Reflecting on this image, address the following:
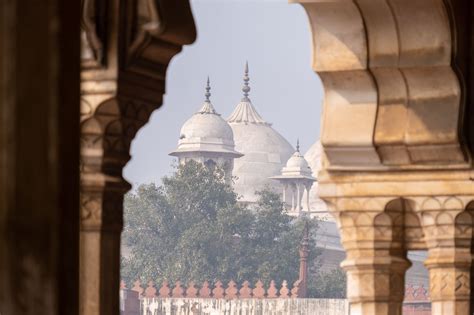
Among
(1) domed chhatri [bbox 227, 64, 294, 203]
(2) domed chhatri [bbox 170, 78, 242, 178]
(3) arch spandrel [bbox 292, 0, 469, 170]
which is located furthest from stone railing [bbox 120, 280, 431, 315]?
(3) arch spandrel [bbox 292, 0, 469, 170]

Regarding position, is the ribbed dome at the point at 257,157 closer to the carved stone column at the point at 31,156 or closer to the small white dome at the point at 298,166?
the small white dome at the point at 298,166

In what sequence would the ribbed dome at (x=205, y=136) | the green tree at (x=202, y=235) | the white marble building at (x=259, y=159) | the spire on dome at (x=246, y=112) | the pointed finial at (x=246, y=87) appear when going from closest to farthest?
the green tree at (x=202, y=235), the white marble building at (x=259, y=159), the ribbed dome at (x=205, y=136), the spire on dome at (x=246, y=112), the pointed finial at (x=246, y=87)

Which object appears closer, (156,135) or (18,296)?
(18,296)

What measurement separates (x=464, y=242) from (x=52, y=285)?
4727mm

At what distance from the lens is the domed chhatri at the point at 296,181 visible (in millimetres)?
60844

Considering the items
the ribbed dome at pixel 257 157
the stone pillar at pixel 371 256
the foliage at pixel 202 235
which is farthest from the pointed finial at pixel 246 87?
the stone pillar at pixel 371 256

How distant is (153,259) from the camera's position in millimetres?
52062

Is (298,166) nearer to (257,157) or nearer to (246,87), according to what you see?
(257,157)

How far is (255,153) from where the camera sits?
64.0 meters

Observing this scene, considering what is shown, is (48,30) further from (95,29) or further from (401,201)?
(401,201)

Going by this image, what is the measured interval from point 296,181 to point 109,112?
2288 inches

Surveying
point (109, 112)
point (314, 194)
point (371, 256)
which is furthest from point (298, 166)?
point (109, 112)

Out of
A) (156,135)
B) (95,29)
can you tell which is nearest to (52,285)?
(95,29)

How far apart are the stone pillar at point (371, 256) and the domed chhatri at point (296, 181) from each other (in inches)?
2149
